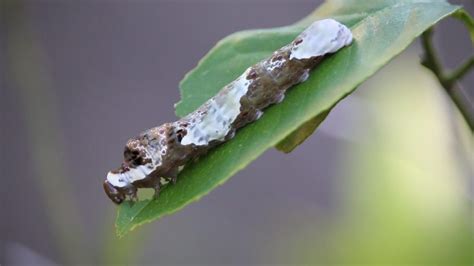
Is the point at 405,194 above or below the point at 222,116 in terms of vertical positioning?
below

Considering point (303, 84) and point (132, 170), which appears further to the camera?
point (132, 170)

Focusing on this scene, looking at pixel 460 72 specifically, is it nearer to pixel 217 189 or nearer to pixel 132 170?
pixel 132 170

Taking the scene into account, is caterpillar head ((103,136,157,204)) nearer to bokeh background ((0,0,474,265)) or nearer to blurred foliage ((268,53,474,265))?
bokeh background ((0,0,474,265))

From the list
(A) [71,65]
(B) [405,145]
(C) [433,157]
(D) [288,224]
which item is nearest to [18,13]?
(B) [405,145]

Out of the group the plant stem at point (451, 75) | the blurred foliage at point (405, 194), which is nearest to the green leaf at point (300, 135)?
the plant stem at point (451, 75)

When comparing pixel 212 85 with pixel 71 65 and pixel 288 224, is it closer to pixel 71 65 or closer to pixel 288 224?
pixel 288 224

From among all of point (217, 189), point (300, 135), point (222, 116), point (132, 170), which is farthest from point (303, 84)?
point (217, 189)

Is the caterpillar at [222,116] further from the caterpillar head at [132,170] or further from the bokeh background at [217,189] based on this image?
the bokeh background at [217,189]

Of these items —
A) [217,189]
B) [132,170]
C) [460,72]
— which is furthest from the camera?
[217,189]
